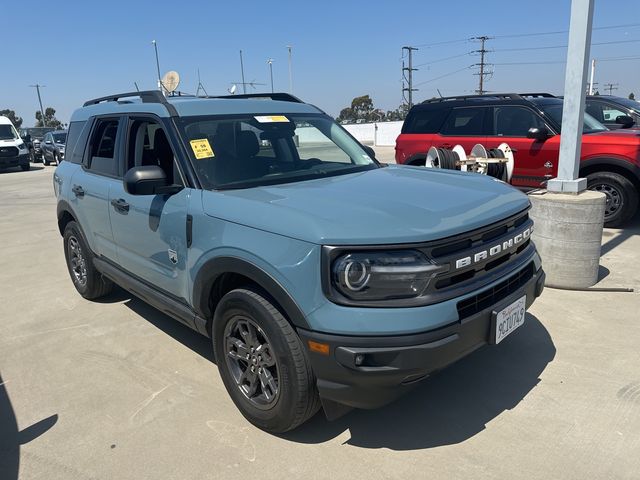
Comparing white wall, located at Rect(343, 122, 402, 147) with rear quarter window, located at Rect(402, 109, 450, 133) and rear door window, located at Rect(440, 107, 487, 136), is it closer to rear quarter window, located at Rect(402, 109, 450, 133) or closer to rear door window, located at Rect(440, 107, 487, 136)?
rear quarter window, located at Rect(402, 109, 450, 133)

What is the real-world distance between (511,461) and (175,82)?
479 inches

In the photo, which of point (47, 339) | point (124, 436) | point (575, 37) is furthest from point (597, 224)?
point (47, 339)

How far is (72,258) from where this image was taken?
214 inches

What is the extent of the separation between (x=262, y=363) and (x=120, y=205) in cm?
194

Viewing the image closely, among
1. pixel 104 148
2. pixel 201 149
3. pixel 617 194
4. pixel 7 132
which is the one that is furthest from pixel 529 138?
pixel 7 132

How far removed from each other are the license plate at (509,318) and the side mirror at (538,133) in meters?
5.23

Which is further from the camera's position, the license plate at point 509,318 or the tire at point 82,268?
the tire at point 82,268

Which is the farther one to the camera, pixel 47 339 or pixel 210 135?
pixel 47 339

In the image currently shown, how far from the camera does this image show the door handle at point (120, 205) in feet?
12.8

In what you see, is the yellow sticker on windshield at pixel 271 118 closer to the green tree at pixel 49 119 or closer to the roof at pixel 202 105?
the roof at pixel 202 105

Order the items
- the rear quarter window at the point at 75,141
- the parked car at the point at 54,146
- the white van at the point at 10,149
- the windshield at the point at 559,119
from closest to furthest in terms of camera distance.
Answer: the rear quarter window at the point at 75,141, the windshield at the point at 559,119, the white van at the point at 10,149, the parked car at the point at 54,146

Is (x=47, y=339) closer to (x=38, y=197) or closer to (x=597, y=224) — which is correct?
(x=597, y=224)

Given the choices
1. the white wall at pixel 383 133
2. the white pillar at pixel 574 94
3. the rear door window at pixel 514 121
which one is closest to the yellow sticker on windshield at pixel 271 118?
the white pillar at pixel 574 94

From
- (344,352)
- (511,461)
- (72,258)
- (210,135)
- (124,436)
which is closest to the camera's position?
(344,352)
